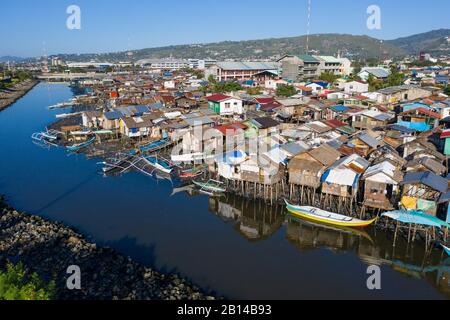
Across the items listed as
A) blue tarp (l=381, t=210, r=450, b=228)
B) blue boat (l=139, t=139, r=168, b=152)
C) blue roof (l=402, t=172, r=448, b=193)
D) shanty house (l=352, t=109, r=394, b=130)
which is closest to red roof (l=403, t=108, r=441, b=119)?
shanty house (l=352, t=109, r=394, b=130)

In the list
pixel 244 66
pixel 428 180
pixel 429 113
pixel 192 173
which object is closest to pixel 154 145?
pixel 192 173

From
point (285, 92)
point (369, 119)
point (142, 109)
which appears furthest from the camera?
point (285, 92)

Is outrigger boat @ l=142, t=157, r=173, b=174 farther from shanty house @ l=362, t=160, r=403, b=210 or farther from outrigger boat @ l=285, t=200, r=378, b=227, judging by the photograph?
shanty house @ l=362, t=160, r=403, b=210

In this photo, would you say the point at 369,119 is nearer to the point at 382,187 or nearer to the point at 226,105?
the point at 382,187

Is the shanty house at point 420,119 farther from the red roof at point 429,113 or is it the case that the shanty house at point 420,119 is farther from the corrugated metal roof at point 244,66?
the corrugated metal roof at point 244,66

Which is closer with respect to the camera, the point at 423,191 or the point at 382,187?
the point at 423,191

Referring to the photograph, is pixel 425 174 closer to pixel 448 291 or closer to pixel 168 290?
pixel 448 291

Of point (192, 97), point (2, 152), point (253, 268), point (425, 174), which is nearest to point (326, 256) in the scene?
point (253, 268)
